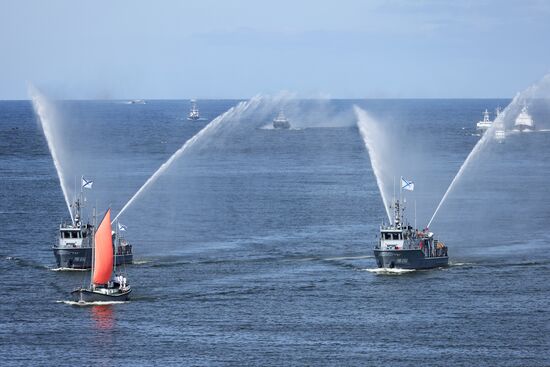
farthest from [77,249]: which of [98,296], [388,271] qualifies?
[388,271]

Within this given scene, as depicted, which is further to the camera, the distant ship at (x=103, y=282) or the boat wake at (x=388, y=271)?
the boat wake at (x=388, y=271)

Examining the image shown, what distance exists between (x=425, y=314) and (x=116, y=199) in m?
85.8

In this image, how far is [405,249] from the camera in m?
124

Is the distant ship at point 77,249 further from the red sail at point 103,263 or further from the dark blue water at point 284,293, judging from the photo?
the red sail at point 103,263

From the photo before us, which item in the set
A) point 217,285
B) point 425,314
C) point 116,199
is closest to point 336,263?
point 217,285

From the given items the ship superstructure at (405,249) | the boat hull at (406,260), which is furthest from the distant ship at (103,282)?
the ship superstructure at (405,249)

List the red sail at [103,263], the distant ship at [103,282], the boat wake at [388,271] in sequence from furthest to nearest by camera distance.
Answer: the boat wake at [388,271], the red sail at [103,263], the distant ship at [103,282]

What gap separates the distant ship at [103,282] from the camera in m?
109

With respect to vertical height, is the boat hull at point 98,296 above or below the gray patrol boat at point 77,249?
below

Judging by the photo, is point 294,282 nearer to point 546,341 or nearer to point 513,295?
point 513,295

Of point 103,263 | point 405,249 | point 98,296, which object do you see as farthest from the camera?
point 405,249

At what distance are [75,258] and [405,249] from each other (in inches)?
1245

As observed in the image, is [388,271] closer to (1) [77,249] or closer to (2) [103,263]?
(2) [103,263]

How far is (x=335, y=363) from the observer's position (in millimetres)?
87938
